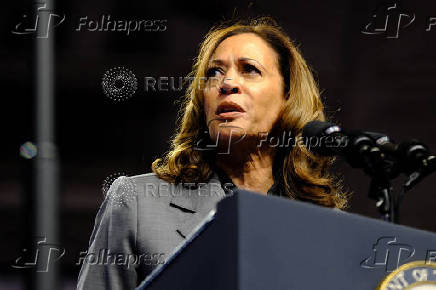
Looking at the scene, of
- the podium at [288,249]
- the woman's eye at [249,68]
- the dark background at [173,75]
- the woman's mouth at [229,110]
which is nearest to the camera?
the podium at [288,249]

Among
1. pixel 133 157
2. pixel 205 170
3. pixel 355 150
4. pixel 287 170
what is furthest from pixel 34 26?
pixel 133 157

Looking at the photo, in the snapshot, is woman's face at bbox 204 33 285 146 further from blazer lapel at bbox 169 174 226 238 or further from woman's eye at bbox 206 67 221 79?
blazer lapel at bbox 169 174 226 238

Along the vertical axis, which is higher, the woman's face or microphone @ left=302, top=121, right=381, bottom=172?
the woman's face

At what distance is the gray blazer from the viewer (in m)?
2.25

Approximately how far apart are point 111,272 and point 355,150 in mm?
1009

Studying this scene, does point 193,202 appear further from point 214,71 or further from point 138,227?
point 214,71

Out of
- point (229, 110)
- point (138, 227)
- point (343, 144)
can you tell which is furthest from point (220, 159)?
point (343, 144)

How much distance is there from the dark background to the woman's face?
1.17m

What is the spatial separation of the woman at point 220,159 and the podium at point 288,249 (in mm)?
1089

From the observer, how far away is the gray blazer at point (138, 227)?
2252 millimetres

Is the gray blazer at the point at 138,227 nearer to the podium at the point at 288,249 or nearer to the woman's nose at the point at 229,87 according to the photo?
the woman's nose at the point at 229,87

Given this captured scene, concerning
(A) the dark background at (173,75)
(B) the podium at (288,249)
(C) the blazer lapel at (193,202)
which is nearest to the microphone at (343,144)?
(B) the podium at (288,249)

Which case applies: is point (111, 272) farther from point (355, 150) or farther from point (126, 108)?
point (126, 108)

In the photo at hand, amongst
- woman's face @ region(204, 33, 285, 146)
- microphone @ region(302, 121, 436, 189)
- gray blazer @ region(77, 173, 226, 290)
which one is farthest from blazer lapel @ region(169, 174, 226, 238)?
microphone @ region(302, 121, 436, 189)
